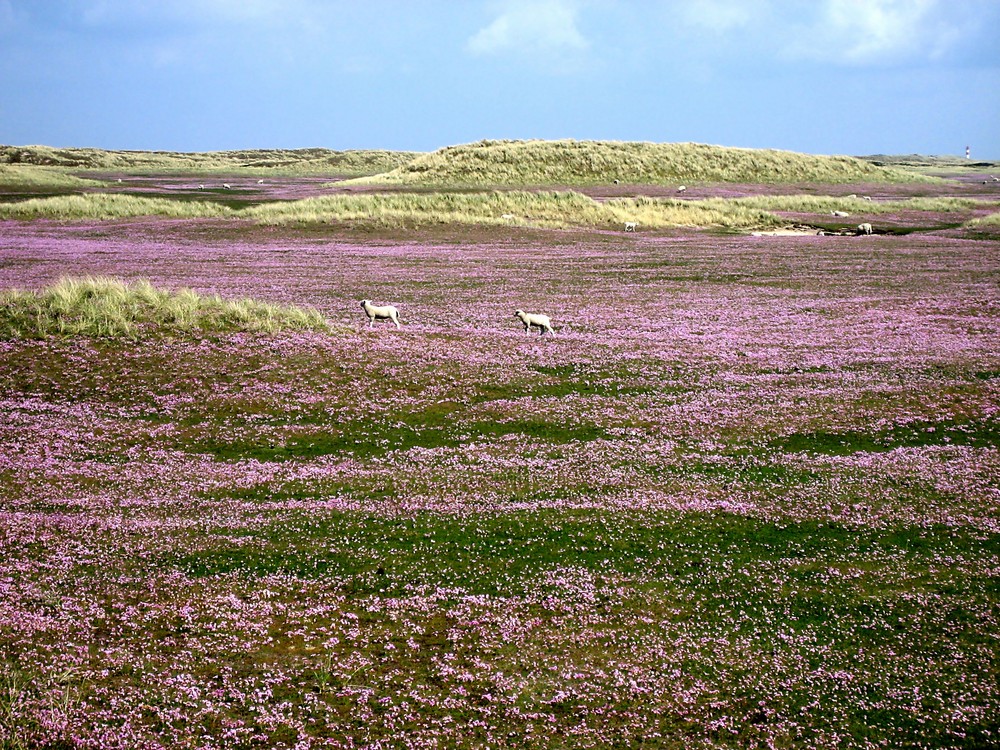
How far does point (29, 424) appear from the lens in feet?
49.8

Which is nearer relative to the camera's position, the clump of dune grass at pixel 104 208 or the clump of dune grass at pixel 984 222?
the clump of dune grass at pixel 104 208

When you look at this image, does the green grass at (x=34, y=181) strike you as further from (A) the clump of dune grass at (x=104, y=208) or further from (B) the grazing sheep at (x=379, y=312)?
(B) the grazing sheep at (x=379, y=312)

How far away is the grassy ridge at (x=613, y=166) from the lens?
Answer: 114250mm

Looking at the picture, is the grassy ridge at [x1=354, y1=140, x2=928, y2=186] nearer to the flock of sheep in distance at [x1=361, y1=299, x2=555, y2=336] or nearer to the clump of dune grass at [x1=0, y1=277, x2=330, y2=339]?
the flock of sheep in distance at [x1=361, y1=299, x2=555, y2=336]

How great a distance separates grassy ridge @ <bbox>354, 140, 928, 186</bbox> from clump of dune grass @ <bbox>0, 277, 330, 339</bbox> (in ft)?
283

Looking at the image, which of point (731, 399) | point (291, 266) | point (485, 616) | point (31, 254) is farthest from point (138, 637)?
Answer: point (31, 254)

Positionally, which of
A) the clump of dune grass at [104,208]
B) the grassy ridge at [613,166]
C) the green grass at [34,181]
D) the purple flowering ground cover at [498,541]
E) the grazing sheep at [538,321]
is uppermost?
the grassy ridge at [613,166]

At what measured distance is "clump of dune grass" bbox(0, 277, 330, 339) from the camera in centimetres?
2067

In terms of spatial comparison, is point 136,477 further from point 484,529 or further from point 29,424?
point 484,529

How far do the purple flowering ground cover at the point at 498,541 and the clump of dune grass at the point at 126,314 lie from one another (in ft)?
2.67

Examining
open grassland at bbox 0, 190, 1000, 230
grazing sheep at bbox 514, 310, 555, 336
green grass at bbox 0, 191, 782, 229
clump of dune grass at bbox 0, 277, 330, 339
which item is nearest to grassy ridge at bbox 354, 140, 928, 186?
open grassland at bbox 0, 190, 1000, 230

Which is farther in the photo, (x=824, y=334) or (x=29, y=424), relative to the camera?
(x=824, y=334)

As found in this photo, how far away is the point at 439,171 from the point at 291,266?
262ft

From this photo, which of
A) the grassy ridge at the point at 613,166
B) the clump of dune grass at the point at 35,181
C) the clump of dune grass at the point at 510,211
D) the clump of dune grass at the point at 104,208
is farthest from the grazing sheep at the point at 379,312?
the clump of dune grass at the point at 35,181
